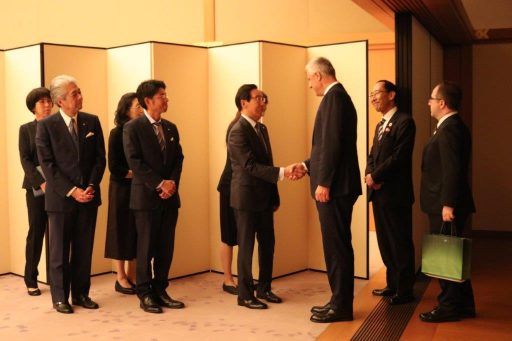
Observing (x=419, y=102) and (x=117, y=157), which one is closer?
(x=117, y=157)

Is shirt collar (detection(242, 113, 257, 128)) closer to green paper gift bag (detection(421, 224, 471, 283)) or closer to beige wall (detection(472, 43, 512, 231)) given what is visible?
green paper gift bag (detection(421, 224, 471, 283))

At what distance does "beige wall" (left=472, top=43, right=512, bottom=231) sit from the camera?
7.78 metres

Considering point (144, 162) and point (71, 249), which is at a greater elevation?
point (144, 162)

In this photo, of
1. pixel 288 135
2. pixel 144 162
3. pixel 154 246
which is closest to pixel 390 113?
pixel 288 135

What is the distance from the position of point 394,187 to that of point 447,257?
0.88m

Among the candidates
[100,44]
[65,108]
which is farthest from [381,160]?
[100,44]

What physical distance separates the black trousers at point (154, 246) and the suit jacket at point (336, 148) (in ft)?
3.78

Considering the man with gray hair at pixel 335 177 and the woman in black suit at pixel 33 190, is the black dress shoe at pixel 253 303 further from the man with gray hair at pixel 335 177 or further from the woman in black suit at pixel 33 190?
the woman in black suit at pixel 33 190

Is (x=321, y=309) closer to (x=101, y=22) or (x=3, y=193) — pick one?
(x=3, y=193)

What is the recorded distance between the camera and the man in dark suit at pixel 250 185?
4.73 metres

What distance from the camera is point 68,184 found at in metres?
4.71

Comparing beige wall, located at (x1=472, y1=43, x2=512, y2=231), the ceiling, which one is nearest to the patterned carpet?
the ceiling

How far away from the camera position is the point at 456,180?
4.26 metres

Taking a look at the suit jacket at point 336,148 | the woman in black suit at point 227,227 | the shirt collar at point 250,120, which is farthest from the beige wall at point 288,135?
the suit jacket at point 336,148
